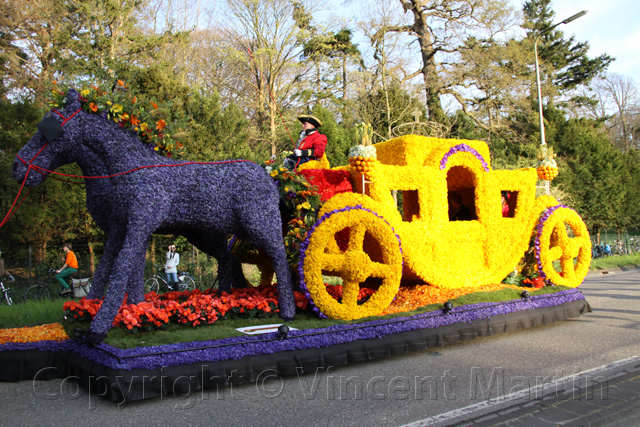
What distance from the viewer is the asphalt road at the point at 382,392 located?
396 centimetres

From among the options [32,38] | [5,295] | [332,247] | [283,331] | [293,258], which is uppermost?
[32,38]

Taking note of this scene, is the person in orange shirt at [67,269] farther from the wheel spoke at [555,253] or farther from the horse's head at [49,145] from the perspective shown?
the wheel spoke at [555,253]

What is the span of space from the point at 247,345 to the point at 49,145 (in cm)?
295

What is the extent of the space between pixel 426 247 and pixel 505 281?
239 cm

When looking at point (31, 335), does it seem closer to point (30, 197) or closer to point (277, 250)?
point (277, 250)

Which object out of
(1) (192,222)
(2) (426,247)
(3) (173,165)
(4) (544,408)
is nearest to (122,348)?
(1) (192,222)

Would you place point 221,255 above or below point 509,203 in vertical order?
below

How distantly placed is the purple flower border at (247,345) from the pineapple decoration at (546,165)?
358 centimetres

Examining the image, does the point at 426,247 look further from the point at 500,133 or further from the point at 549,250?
the point at 500,133

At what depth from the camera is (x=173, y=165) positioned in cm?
524

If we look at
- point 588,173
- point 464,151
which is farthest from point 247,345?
point 588,173

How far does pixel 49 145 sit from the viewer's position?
16.0 ft

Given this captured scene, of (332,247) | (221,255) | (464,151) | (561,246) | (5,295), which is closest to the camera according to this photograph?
(332,247)

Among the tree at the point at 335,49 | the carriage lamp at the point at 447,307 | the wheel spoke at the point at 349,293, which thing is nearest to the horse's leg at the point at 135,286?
the wheel spoke at the point at 349,293
